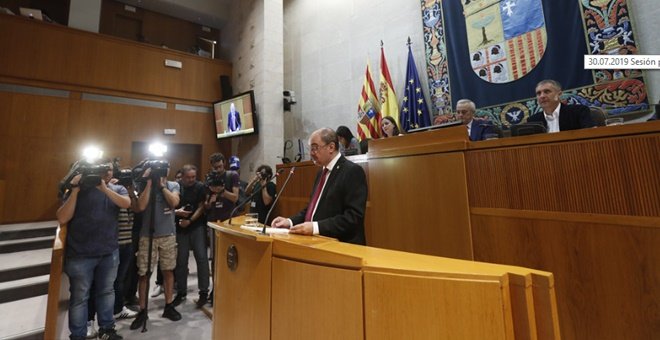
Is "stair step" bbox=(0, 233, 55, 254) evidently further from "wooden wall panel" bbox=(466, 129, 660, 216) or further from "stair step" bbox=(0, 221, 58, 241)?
"wooden wall panel" bbox=(466, 129, 660, 216)

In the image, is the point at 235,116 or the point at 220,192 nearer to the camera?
the point at 220,192

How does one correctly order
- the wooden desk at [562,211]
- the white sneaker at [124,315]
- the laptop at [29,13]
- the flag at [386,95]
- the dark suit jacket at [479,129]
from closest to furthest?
the wooden desk at [562,211], the dark suit jacket at [479,129], the white sneaker at [124,315], the flag at [386,95], the laptop at [29,13]

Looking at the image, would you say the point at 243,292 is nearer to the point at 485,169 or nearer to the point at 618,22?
the point at 485,169

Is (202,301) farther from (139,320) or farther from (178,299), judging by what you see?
(139,320)

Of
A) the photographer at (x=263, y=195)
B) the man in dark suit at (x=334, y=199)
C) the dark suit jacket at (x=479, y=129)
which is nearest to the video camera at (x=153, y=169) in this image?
the photographer at (x=263, y=195)

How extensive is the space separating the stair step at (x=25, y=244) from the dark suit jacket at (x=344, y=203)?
3.84m

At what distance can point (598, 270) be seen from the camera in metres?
1.29

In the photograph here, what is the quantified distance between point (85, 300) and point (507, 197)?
2.82 metres

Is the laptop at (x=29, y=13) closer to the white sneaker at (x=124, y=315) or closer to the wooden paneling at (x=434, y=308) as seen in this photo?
the white sneaker at (x=124, y=315)

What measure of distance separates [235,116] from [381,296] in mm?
5729

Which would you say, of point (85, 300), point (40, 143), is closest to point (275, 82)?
point (40, 143)

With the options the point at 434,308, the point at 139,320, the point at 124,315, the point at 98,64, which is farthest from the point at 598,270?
the point at 98,64

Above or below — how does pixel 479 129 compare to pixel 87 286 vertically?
above

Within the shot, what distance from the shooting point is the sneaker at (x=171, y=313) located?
8.39 ft
